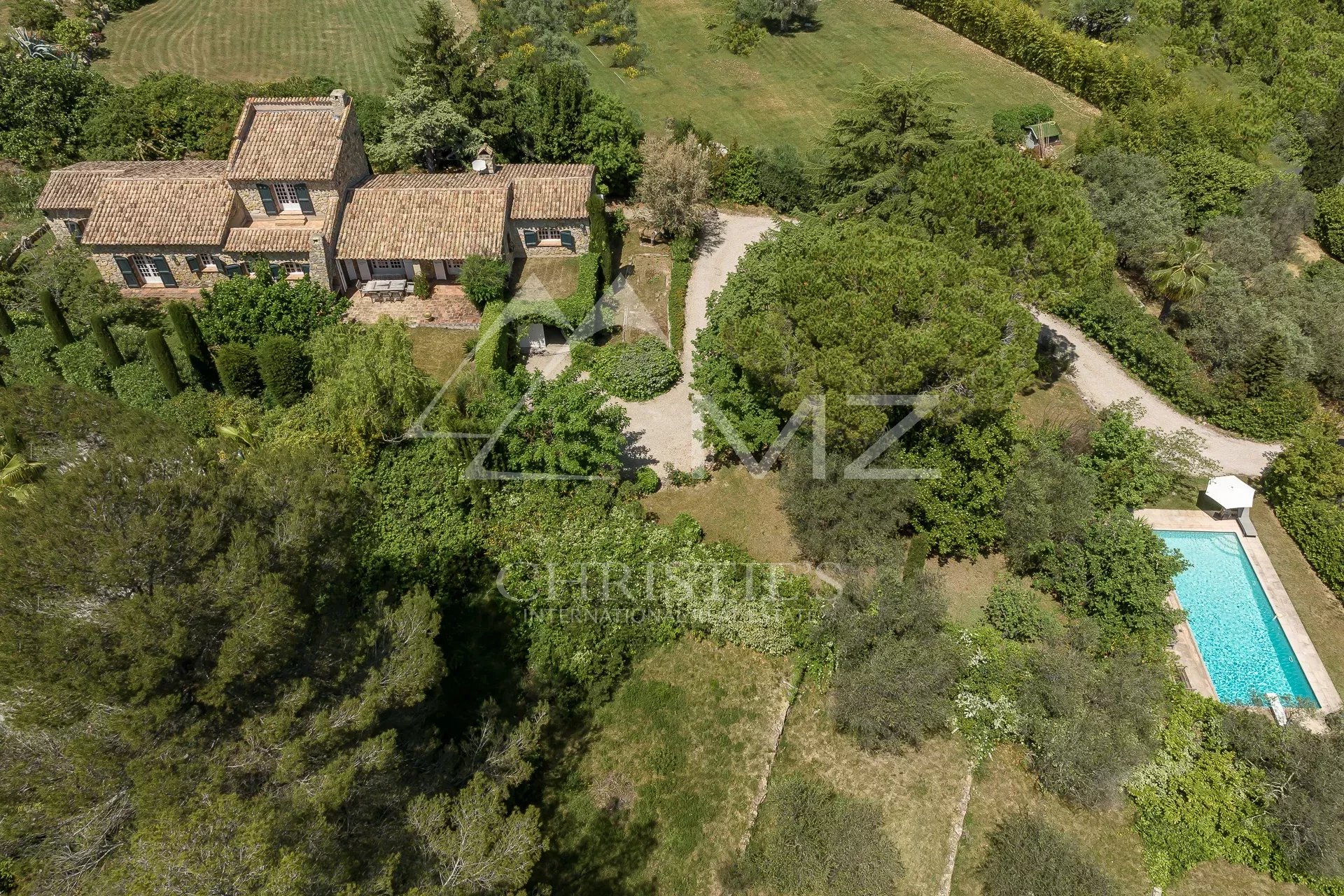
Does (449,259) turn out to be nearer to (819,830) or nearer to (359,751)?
(359,751)

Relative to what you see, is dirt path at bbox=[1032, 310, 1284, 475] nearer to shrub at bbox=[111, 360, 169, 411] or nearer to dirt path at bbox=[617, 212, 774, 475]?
dirt path at bbox=[617, 212, 774, 475]

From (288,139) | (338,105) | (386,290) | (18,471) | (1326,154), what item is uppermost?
(338,105)

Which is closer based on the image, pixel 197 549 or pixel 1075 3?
pixel 197 549

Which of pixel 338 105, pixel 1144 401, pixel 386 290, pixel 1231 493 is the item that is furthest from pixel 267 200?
pixel 1231 493

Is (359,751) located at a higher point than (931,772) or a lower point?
higher

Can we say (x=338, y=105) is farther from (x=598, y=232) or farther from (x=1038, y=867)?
(x=1038, y=867)

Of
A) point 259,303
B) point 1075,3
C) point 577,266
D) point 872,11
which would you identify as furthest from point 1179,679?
point 872,11

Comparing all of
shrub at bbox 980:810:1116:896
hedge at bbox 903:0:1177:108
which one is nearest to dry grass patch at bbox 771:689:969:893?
shrub at bbox 980:810:1116:896
